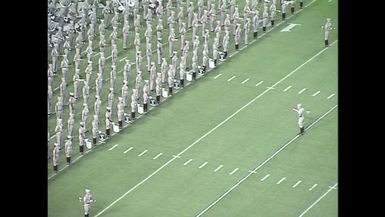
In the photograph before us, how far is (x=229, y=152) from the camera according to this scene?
110ft

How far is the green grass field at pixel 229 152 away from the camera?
3084cm

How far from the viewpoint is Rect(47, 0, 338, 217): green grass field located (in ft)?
101

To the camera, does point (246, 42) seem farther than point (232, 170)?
Yes

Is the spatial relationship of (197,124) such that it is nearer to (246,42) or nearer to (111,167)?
(111,167)

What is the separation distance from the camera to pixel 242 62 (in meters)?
39.2

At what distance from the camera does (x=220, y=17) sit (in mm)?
42531
